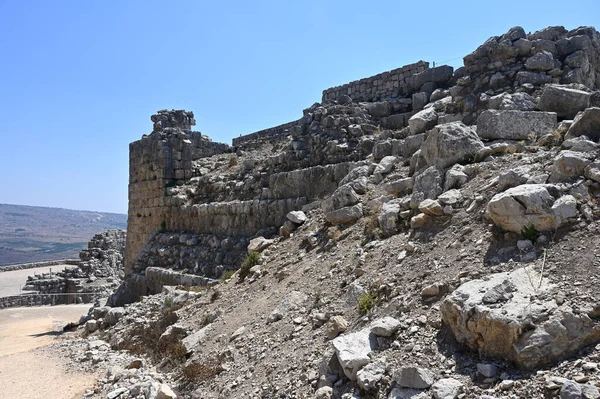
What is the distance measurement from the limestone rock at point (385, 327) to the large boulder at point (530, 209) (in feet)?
4.34

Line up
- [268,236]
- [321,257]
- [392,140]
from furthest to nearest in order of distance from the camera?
[268,236], [392,140], [321,257]

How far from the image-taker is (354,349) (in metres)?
3.92

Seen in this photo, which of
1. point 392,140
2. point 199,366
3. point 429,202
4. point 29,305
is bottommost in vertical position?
point 29,305

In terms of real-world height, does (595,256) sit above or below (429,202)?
below

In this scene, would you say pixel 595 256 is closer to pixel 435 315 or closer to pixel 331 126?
pixel 435 315

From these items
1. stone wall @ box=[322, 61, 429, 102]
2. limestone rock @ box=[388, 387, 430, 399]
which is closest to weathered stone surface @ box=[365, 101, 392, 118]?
stone wall @ box=[322, 61, 429, 102]

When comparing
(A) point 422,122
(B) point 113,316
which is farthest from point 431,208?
(B) point 113,316

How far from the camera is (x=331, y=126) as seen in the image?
10180 millimetres

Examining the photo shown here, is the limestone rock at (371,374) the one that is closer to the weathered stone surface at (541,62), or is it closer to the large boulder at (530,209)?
the large boulder at (530,209)

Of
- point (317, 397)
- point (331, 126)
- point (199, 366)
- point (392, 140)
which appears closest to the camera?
point (317, 397)

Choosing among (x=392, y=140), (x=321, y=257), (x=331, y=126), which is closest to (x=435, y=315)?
(x=321, y=257)

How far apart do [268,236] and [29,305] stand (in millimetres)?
16544

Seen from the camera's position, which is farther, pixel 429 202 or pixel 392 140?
pixel 392 140

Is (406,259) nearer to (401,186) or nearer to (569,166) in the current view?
(569,166)
